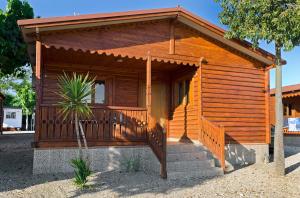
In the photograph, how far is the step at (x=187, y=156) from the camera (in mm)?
10031

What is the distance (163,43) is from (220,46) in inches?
92.8

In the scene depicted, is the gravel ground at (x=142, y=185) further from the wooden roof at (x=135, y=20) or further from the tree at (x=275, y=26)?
the wooden roof at (x=135, y=20)

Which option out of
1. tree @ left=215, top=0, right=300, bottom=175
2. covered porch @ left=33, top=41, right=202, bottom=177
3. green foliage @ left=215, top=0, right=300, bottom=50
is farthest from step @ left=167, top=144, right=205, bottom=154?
green foliage @ left=215, top=0, right=300, bottom=50

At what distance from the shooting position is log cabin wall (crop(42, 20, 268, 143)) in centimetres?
1065

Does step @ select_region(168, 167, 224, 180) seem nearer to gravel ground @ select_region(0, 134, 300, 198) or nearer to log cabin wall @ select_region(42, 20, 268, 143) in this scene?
gravel ground @ select_region(0, 134, 300, 198)

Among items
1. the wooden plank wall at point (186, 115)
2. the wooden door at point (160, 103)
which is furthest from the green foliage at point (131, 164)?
the wooden door at point (160, 103)

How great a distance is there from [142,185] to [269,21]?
6.12 m

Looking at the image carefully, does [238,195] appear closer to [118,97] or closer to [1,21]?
[118,97]

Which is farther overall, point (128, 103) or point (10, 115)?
point (10, 115)

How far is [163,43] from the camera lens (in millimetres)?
11148

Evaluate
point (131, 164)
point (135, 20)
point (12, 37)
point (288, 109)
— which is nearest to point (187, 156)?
point (131, 164)

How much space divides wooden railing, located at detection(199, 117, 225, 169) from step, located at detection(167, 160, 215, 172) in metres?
0.36

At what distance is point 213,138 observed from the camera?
10508mm

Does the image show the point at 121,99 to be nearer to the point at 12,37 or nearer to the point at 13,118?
the point at 12,37
